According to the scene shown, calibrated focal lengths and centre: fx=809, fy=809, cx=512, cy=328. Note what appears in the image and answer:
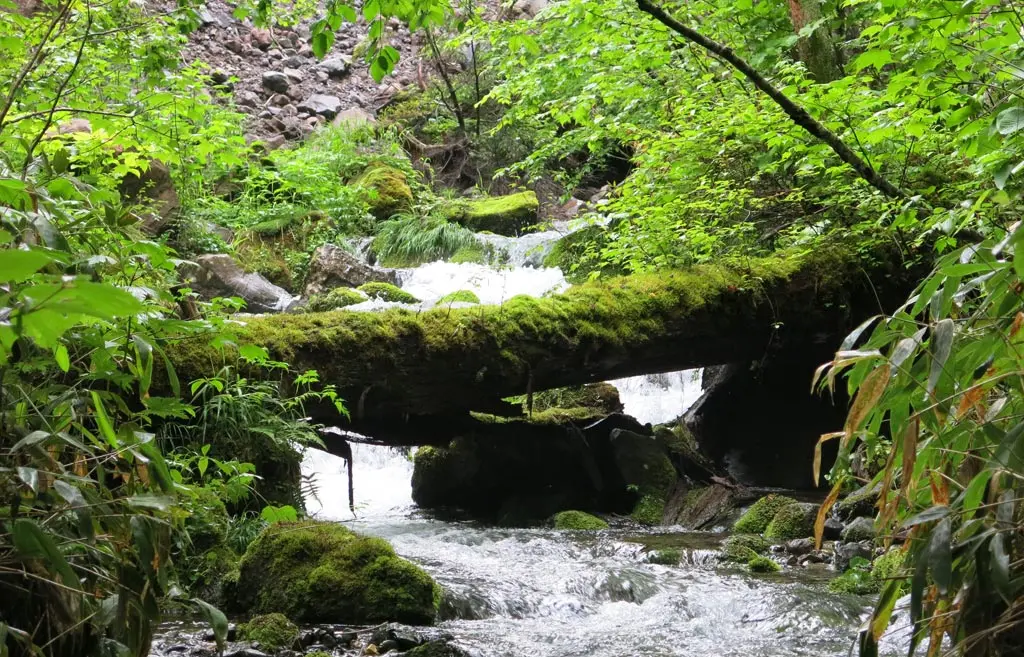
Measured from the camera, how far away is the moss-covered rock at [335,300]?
362 inches

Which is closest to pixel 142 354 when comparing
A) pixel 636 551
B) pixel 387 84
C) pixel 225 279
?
pixel 636 551

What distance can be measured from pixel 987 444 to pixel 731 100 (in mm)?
5282

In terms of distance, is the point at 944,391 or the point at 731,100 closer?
the point at 944,391

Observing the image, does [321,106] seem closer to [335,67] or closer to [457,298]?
[335,67]

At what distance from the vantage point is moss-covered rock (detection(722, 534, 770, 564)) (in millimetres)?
5852

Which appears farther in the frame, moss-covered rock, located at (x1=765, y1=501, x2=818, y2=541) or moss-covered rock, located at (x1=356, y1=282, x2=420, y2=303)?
moss-covered rock, located at (x1=356, y1=282, x2=420, y2=303)

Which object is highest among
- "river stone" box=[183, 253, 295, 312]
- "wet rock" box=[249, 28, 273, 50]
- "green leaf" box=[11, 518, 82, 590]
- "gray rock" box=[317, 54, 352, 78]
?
"wet rock" box=[249, 28, 273, 50]

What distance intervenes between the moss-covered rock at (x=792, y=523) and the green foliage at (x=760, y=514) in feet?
0.27

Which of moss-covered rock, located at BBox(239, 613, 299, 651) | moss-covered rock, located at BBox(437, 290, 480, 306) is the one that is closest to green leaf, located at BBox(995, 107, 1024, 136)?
moss-covered rock, located at BBox(239, 613, 299, 651)

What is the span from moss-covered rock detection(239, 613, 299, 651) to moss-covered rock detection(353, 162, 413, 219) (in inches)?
424

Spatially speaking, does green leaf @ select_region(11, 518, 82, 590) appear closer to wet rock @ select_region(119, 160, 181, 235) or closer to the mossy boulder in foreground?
the mossy boulder in foreground

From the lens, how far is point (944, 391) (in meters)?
1.81

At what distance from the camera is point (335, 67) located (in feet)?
68.3

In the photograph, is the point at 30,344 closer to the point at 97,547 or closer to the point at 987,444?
the point at 97,547
